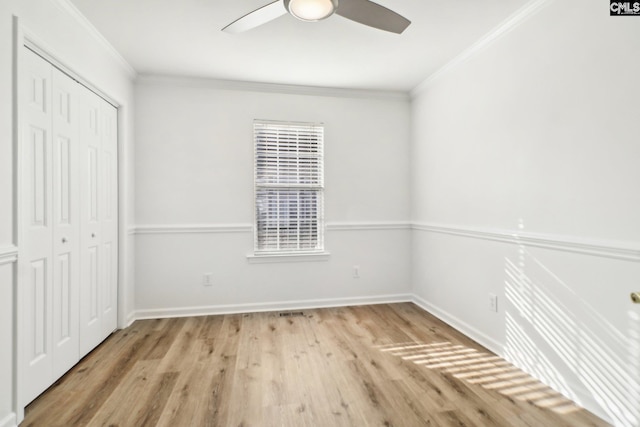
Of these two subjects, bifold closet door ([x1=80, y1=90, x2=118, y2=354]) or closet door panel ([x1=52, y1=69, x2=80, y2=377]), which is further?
bifold closet door ([x1=80, y1=90, x2=118, y2=354])

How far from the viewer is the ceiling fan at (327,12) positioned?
163cm

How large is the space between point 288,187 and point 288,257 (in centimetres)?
79

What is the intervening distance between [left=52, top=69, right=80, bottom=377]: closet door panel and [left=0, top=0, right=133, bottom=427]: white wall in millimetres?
211

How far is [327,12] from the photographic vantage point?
1682 mm

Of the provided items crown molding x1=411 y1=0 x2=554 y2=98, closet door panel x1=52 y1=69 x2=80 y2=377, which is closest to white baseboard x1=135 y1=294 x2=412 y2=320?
closet door panel x1=52 y1=69 x2=80 y2=377

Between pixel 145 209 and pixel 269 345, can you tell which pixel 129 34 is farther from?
pixel 269 345

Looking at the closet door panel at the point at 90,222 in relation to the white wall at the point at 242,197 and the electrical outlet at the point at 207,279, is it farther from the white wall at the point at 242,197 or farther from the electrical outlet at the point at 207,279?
A: the electrical outlet at the point at 207,279

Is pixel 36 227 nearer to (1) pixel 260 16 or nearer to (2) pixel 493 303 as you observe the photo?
(1) pixel 260 16

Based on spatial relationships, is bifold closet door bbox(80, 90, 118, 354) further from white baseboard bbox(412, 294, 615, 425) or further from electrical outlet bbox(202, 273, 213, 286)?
white baseboard bbox(412, 294, 615, 425)

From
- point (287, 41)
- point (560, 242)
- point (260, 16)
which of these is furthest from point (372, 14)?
point (560, 242)

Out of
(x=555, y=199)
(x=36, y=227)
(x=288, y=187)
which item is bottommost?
(x=36, y=227)

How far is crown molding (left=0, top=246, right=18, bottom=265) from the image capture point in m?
1.61

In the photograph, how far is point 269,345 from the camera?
2.73 metres

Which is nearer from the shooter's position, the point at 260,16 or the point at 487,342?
the point at 260,16
